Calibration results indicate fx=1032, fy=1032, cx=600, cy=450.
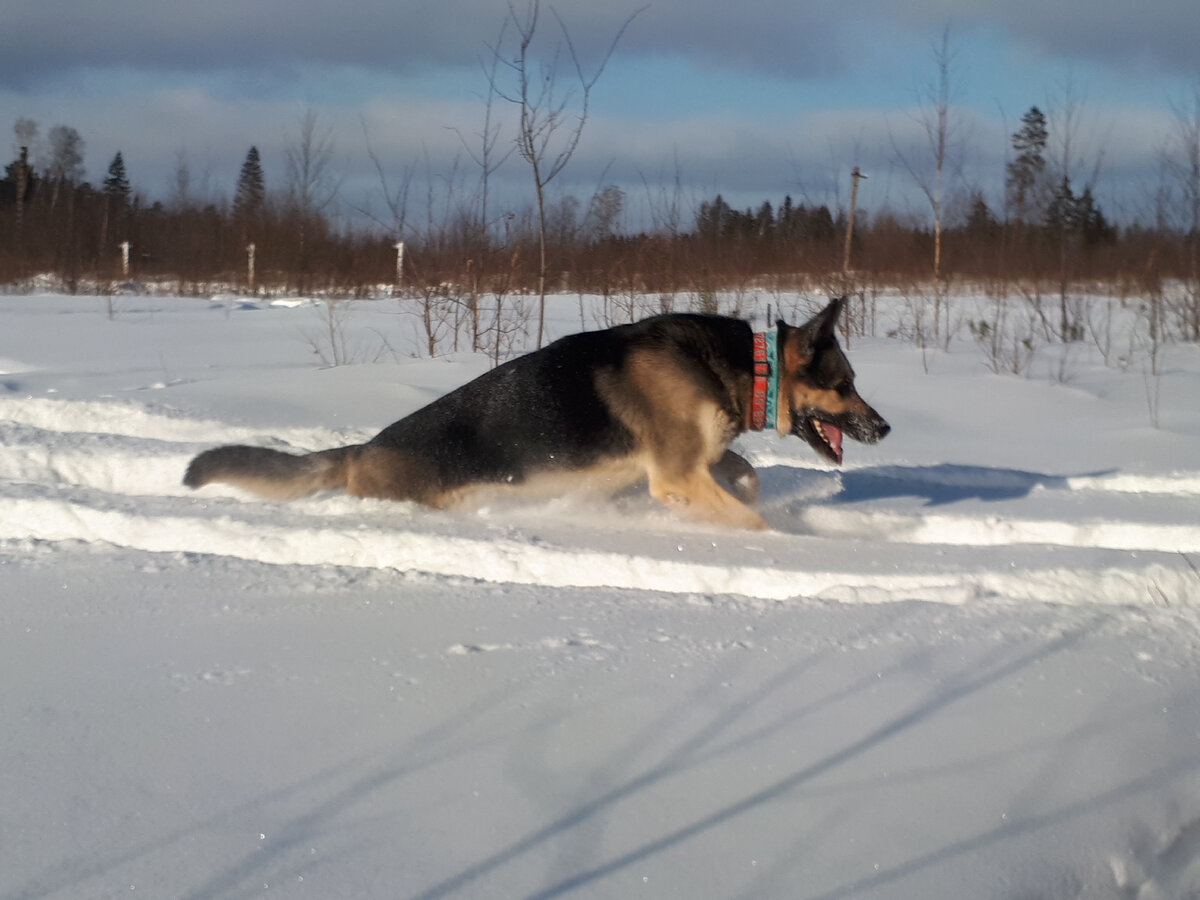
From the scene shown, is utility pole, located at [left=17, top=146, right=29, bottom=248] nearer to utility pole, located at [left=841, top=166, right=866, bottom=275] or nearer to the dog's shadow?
utility pole, located at [left=841, top=166, right=866, bottom=275]

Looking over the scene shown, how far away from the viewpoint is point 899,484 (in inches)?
242

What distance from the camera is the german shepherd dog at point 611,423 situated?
15.7ft

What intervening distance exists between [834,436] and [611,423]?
46.4 inches

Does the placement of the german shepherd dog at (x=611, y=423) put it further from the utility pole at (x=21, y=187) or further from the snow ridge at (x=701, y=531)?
the utility pole at (x=21, y=187)

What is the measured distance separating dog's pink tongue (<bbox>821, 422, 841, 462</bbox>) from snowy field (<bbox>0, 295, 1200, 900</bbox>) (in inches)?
12.2

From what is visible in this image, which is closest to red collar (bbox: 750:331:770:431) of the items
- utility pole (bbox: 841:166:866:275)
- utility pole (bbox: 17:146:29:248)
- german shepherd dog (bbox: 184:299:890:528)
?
german shepherd dog (bbox: 184:299:890:528)

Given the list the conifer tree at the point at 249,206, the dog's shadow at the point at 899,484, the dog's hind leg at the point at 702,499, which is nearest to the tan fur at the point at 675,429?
the dog's hind leg at the point at 702,499

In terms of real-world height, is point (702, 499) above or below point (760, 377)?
below

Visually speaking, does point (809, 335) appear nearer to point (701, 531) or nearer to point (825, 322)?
point (825, 322)

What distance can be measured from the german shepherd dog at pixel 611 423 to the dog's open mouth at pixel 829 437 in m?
0.03

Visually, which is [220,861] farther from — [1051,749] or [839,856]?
[1051,749]

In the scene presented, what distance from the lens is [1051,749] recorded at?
7.86 ft

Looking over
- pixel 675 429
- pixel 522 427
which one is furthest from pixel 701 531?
pixel 522 427

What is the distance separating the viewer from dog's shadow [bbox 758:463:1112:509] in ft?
18.7
